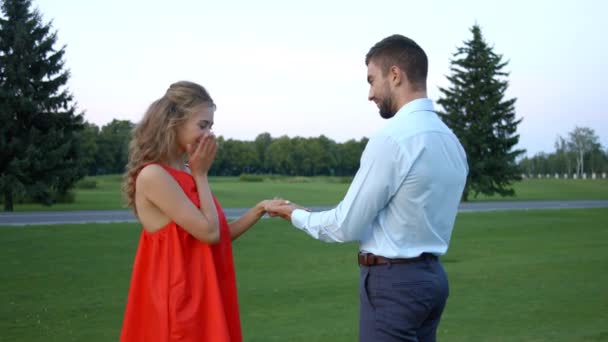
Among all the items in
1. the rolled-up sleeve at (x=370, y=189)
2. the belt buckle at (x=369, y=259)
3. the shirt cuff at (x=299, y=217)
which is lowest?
the belt buckle at (x=369, y=259)

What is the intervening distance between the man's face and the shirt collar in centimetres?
8

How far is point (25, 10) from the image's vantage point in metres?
36.8

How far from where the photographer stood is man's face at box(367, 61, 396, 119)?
3.85m

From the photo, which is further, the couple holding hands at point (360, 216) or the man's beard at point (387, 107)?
the man's beard at point (387, 107)

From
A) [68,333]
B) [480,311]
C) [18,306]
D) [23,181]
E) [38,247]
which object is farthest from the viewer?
[23,181]

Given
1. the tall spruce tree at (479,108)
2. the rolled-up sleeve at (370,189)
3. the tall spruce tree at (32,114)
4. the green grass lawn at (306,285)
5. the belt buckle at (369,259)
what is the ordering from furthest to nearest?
the tall spruce tree at (479,108) → the tall spruce tree at (32,114) → the green grass lawn at (306,285) → the belt buckle at (369,259) → the rolled-up sleeve at (370,189)

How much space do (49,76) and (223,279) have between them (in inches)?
1431

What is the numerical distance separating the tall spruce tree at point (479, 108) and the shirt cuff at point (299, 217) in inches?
1929

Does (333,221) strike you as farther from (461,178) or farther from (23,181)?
(23,181)

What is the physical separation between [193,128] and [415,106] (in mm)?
1251

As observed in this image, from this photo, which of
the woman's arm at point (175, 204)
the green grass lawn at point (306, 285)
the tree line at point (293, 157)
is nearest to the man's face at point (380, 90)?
the woman's arm at point (175, 204)

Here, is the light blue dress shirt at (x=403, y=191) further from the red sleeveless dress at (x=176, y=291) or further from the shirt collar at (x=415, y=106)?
the red sleeveless dress at (x=176, y=291)

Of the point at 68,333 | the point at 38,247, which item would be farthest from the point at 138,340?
the point at 38,247

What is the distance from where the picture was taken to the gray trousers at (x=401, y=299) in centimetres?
364
